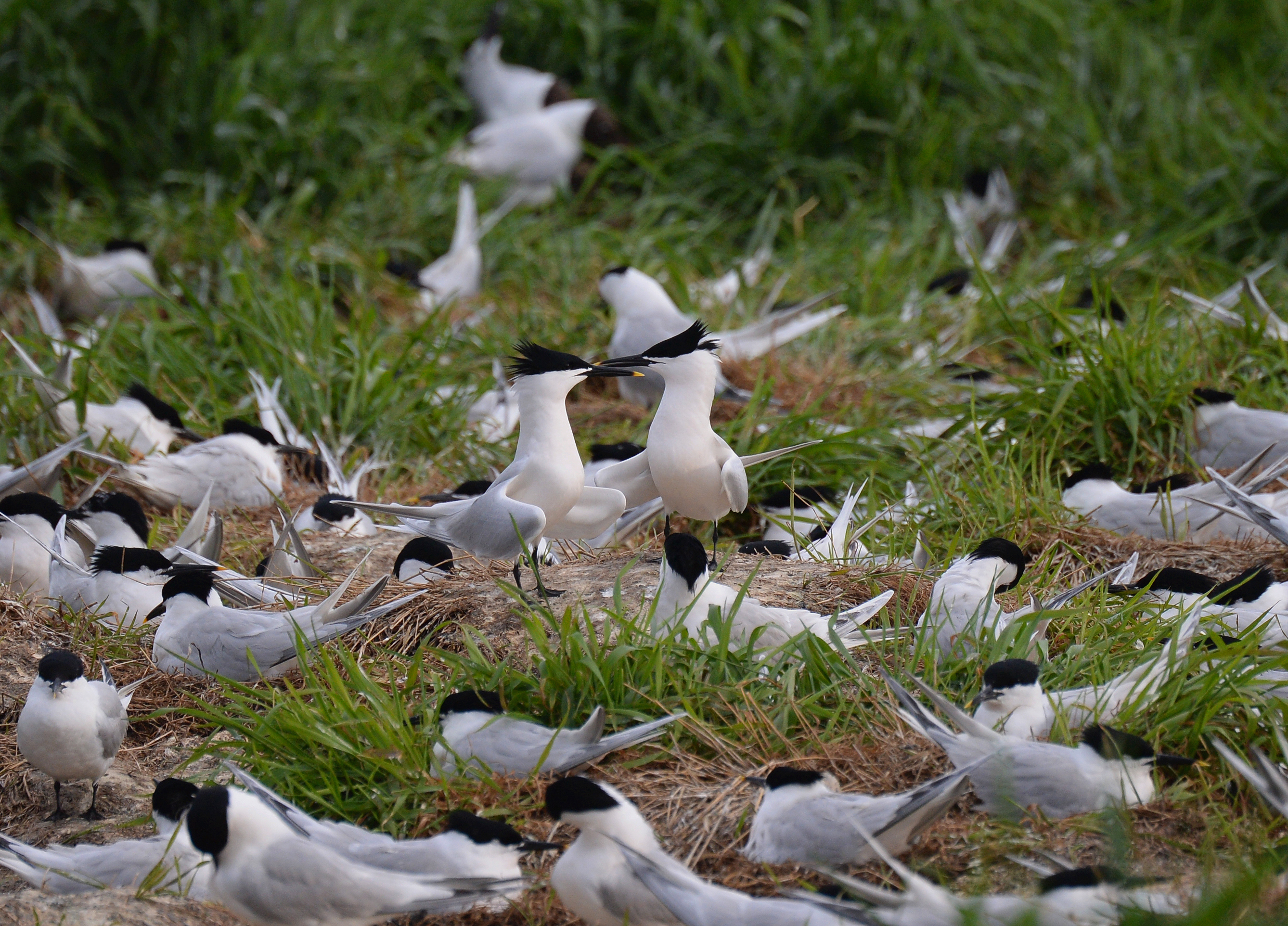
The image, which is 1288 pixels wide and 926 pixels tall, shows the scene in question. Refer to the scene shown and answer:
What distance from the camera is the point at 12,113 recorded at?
6.82 m

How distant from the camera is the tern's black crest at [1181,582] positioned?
127 inches

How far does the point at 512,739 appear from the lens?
2566mm

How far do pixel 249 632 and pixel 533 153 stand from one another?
4.90 m

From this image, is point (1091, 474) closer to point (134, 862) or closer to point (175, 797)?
Result: point (175, 797)

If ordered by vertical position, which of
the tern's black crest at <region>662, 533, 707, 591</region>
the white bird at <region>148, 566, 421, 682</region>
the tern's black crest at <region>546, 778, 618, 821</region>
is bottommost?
the white bird at <region>148, 566, 421, 682</region>

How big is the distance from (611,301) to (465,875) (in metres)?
3.51

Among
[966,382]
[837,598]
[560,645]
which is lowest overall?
[966,382]

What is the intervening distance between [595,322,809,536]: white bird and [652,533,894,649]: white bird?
24 centimetres

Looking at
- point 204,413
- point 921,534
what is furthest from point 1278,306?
point 204,413

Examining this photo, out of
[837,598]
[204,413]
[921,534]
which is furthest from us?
[204,413]

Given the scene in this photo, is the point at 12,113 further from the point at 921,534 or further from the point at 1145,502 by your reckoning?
the point at 1145,502

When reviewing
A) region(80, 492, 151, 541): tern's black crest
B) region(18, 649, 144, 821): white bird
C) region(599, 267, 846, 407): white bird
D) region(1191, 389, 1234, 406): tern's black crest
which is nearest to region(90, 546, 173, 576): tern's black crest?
region(80, 492, 151, 541): tern's black crest

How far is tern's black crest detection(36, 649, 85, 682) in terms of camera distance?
2773 millimetres

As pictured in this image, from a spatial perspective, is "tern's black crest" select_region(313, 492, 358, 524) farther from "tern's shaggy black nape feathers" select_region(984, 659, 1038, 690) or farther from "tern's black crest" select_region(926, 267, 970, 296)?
"tern's black crest" select_region(926, 267, 970, 296)
